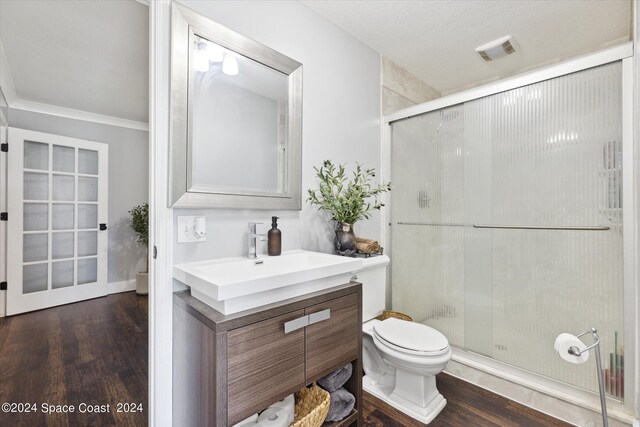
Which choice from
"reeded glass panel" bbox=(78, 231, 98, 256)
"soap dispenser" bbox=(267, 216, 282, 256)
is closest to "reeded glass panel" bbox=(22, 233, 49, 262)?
"reeded glass panel" bbox=(78, 231, 98, 256)

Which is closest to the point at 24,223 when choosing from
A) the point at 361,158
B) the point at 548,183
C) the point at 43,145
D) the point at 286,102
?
the point at 43,145

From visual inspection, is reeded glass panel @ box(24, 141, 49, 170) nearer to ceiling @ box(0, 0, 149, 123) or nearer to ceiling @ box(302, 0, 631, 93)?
ceiling @ box(0, 0, 149, 123)

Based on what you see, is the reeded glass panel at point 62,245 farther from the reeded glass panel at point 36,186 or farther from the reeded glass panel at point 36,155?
the reeded glass panel at point 36,155

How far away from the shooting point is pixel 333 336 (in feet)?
4.22

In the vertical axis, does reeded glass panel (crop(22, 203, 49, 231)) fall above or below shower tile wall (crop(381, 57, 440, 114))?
below

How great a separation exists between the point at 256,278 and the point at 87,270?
12.5ft

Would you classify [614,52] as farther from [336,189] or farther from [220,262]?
[220,262]

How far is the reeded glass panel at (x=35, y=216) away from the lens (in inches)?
126

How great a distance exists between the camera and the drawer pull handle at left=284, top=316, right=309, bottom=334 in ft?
3.59

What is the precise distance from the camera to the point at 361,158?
88.7 inches

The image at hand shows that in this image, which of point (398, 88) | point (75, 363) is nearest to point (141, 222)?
point (75, 363)

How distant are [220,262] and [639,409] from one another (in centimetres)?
200

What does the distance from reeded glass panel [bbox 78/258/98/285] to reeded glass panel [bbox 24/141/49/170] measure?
1187 mm

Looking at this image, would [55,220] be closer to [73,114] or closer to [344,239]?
[73,114]
